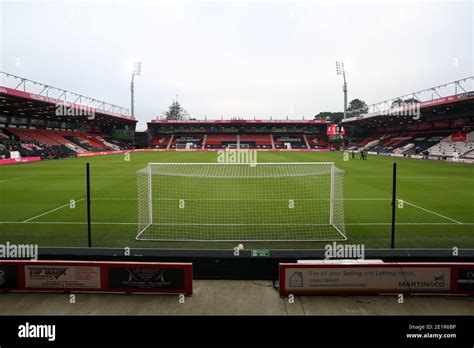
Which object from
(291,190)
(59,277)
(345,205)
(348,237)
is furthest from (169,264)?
(291,190)

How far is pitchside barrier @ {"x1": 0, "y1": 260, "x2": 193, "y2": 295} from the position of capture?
609 centimetres

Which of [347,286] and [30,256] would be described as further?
[30,256]

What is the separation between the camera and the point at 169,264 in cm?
610

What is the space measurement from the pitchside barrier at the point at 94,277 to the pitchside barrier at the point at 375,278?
7.02 ft

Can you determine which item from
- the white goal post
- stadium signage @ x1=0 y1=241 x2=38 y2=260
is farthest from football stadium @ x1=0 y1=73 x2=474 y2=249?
stadium signage @ x1=0 y1=241 x2=38 y2=260

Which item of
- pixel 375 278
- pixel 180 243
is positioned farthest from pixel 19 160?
pixel 375 278

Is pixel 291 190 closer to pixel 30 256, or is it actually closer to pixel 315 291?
pixel 315 291

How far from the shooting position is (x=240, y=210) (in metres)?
12.8

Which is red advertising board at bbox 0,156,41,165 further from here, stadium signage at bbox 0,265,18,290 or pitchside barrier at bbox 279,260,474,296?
pitchside barrier at bbox 279,260,474,296

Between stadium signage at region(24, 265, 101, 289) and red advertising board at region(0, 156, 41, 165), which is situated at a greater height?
red advertising board at region(0, 156, 41, 165)

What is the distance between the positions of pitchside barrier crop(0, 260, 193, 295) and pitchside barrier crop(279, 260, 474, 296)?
214 centimetres

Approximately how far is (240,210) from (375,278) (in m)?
7.23

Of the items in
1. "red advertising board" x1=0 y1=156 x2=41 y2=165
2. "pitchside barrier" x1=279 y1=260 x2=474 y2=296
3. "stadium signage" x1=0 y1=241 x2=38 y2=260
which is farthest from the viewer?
"red advertising board" x1=0 y1=156 x2=41 y2=165

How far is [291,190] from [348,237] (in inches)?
314
